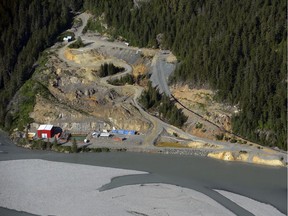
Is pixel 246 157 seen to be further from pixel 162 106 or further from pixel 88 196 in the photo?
pixel 88 196

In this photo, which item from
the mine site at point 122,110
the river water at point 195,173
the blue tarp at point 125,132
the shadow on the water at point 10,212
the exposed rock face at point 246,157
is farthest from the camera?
the blue tarp at point 125,132

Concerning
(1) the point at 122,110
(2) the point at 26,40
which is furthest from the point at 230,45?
(2) the point at 26,40

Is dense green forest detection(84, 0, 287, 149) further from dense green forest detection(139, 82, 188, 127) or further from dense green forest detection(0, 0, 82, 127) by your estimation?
dense green forest detection(0, 0, 82, 127)

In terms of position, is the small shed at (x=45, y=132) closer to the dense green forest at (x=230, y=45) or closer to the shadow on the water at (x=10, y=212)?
the dense green forest at (x=230, y=45)

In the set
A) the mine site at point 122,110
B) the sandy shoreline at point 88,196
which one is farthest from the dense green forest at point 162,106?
the sandy shoreline at point 88,196

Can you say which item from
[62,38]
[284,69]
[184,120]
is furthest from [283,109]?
[62,38]

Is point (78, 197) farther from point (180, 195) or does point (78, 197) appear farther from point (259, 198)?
point (259, 198)
